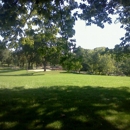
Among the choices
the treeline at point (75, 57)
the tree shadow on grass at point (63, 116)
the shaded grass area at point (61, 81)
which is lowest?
the shaded grass area at point (61, 81)

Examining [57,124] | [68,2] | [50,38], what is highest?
[68,2]

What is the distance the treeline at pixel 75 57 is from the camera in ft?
42.6

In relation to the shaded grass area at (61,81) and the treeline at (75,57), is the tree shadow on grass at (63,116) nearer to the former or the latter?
the treeline at (75,57)

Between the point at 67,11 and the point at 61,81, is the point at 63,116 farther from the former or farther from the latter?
the point at 61,81

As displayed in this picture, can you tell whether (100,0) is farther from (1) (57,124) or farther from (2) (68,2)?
(1) (57,124)

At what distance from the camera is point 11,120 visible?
676 centimetres

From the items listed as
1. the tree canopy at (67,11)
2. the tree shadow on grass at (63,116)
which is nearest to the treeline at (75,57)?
the tree canopy at (67,11)

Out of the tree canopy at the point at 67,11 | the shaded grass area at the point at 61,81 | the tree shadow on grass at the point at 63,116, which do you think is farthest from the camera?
the shaded grass area at the point at 61,81

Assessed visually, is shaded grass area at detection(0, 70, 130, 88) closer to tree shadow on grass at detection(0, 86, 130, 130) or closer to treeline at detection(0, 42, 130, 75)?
treeline at detection(0, 42, 130, 75)

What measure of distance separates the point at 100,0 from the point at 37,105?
7.31 meters

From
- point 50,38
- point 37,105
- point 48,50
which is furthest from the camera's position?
point 50,38

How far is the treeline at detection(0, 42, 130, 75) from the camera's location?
13.0 meters

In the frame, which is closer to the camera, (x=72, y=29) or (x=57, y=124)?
(x=57, y=124)

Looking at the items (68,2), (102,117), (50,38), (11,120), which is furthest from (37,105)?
(50,38)
